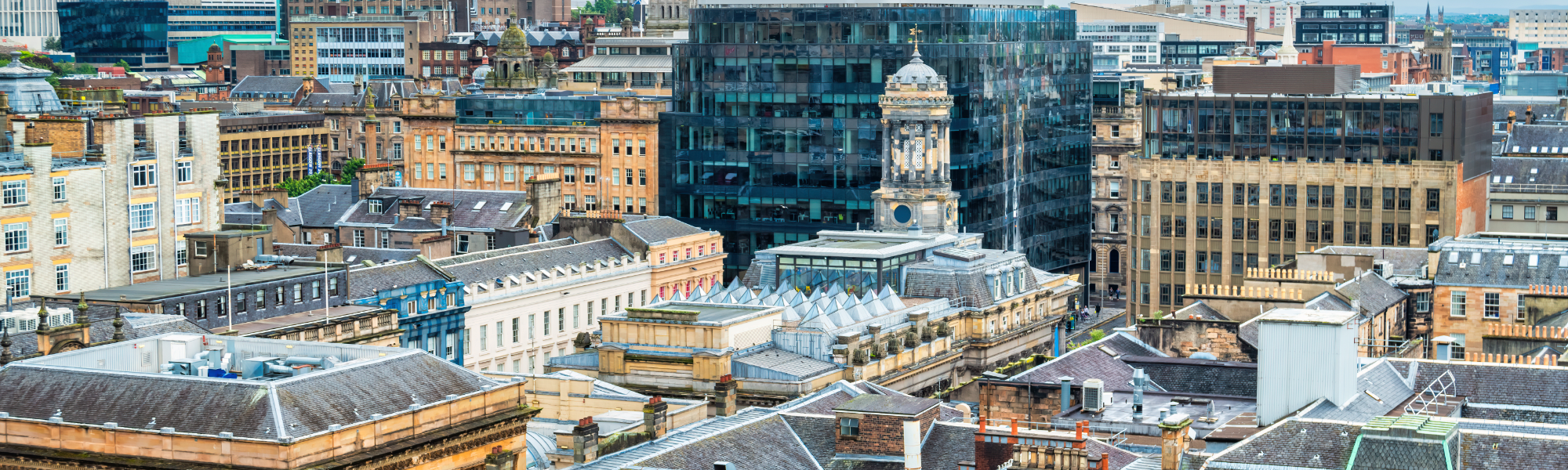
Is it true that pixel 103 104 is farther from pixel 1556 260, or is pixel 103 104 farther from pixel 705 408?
pixel 1556 260

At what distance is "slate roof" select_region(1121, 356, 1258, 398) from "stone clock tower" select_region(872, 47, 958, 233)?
43419mm

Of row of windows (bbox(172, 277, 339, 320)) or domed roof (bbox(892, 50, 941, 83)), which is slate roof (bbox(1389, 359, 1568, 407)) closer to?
row of windows (bbox(172, 277, 339, 320))

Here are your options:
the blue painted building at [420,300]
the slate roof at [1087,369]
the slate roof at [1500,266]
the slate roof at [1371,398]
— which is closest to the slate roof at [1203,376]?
the slate roof at [1087,369]

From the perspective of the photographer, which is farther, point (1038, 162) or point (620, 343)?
point (1038, 162)

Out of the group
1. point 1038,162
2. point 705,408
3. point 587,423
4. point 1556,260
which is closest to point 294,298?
point 705,408

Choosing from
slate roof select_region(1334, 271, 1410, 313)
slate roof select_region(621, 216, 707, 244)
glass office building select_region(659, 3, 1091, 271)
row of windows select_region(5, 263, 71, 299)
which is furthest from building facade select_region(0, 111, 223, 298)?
slate roof select_region(1334, 271, 1410, 313)

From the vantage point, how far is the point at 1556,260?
4786 inches

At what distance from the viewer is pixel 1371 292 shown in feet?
376

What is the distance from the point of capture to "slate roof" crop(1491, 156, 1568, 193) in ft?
550

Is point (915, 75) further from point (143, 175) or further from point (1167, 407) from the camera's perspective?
point (1167, 407)

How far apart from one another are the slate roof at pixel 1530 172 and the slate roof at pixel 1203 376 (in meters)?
80.0

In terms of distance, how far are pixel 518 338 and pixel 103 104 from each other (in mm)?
30521

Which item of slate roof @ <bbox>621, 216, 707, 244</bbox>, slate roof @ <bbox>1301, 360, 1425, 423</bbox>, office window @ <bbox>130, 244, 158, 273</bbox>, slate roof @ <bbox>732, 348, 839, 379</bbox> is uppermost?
office window @ <bbox>130, 244, 158, 273</bbox>

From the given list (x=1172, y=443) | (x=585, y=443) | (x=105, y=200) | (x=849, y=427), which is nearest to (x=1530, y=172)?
(x=105, y=200)
